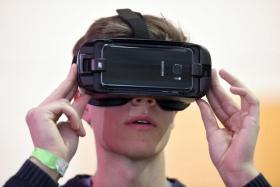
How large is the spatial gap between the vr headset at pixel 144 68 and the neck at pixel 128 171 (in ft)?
0.59

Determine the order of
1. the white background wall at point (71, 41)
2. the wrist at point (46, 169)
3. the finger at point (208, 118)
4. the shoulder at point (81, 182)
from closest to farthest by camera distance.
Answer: the wrist at point (46, 169) → the finger at point (208, 118) → the shoulder at point (81, 182) → the white background wall at point (71, 41)

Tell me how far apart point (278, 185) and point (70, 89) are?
74 centimetres

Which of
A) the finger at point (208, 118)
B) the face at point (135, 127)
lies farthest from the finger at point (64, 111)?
the finger at point (208, 118)

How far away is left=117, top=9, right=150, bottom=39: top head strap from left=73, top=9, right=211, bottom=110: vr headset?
6 centimetres

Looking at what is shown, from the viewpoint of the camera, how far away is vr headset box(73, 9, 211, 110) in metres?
0.79

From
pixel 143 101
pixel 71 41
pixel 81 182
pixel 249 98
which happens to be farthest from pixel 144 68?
pixel 71 41

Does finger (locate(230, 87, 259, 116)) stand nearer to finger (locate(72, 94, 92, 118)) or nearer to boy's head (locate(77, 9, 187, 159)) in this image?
boy's head (locate(77, 9, 187, 159))

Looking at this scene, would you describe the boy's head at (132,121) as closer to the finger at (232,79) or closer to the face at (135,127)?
the face at (135,127)

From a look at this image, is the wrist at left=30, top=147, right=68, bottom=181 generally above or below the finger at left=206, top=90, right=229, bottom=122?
below

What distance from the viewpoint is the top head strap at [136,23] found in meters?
0.87

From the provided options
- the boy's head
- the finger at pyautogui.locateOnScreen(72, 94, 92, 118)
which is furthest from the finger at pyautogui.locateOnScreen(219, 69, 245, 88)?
the finger at pyautogui.locateOnScreen(72, 94, 92, 118)

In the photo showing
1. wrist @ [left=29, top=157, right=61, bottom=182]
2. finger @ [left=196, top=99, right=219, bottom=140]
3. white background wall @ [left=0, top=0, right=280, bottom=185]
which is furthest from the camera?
white background wall @ [left=0, top=0, right=280, bottom=185]

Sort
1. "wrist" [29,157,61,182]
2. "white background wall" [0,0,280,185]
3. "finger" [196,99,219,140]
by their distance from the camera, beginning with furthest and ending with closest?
"white background wall" [0,0,280,185] < "finger" [196,99,219,140] < "wrist" [29,157,61,182]

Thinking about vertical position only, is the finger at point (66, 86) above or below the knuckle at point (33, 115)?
above
